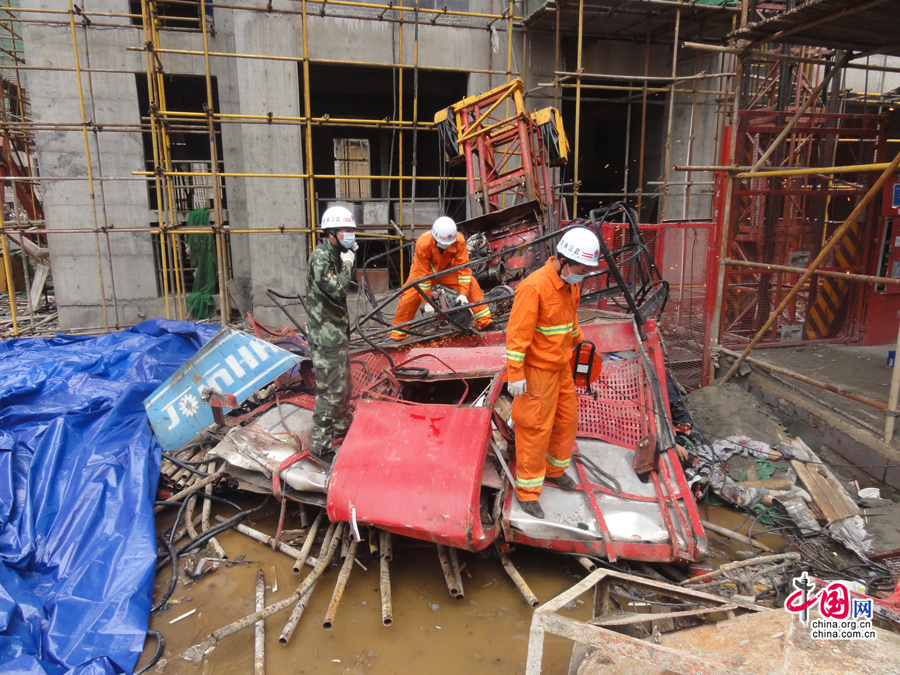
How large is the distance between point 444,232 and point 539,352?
2624mm

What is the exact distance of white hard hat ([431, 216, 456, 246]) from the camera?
19.2ft

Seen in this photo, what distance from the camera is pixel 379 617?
3391 mm

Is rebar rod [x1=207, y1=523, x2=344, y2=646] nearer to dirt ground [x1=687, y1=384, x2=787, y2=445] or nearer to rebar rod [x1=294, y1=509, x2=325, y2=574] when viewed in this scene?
rebar rod [x1=294, y1=509, x2=325, y2=574]

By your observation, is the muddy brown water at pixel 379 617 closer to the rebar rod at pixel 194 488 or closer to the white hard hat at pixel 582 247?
the rebar rod at pixel 194 488

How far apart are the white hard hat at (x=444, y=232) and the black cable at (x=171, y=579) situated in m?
3.78

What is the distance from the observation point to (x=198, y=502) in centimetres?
464

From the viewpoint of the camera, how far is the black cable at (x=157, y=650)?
9.91ft

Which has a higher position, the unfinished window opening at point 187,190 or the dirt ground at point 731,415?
the unfinished window opening at point 187,190

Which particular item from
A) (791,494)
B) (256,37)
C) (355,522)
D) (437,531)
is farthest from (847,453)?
(256,37)

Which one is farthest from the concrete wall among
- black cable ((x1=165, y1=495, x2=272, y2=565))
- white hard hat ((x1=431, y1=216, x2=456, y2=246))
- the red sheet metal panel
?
the red sheet metal panel

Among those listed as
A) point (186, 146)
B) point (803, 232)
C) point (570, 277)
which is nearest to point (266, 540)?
point (570, 277)

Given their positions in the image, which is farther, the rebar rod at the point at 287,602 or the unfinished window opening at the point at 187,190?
the unfinished window opening at the point at 187,190

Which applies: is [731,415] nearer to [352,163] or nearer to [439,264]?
[439,264]

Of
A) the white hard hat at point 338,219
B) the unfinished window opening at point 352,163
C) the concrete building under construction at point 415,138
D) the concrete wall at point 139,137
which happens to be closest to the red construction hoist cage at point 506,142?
the concrete building under construction at point 415,138
